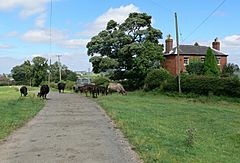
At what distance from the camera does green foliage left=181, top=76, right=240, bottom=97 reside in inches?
1537

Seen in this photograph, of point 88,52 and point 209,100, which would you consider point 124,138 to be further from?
point 88,52

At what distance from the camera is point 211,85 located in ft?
133

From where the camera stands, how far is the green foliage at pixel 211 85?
1537 inches

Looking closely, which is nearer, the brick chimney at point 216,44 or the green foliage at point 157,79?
the green foliage at point 157,79

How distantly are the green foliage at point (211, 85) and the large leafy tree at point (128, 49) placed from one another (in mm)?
13291

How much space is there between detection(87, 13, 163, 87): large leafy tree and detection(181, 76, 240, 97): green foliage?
13.3 metres

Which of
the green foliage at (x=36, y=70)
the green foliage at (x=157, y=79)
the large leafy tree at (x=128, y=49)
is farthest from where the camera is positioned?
the green foliage at (x=36, y=70)

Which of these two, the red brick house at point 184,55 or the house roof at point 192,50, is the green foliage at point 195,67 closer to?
the red brick house at point 184,55

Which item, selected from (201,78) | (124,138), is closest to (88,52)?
(201,78)

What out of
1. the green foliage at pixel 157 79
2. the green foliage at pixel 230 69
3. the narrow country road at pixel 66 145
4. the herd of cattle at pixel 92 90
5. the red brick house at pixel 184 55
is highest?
the red brick house at pixel 184 55

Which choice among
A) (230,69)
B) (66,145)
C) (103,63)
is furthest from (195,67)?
(66,145)

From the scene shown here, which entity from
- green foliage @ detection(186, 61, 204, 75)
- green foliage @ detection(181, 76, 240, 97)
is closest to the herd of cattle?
green foliage @ detection(181, 76, 240, 97)

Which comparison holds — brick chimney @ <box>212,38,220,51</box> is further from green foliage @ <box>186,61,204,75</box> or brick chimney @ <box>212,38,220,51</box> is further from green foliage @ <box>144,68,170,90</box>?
green foliage @ <box>144,68,170,90</box>

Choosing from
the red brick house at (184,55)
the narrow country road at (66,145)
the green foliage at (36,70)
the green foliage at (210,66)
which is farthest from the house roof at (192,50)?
the narrow country road at (66,145)
